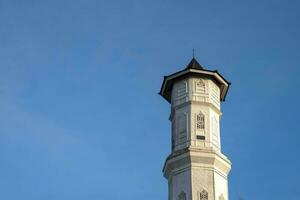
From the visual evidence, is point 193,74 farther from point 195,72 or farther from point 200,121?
point 200,121

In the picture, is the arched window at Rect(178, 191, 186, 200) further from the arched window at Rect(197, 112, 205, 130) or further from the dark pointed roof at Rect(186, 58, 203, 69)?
the dark pointed roof at Rect(186, 58, 203, 69)

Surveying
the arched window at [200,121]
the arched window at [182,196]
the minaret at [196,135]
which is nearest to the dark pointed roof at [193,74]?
the minaret at [196,135]

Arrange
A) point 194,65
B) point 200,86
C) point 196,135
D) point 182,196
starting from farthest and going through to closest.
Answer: point 194,65 → point 200,86 → point 196,135 → point 182,196

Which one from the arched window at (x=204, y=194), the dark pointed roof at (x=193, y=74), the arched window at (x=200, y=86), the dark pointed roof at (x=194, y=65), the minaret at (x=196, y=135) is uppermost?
the dark pointed roof at (x=194, y=65)

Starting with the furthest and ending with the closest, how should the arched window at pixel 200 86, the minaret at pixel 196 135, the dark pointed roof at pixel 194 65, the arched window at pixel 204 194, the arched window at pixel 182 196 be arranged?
1. the dark pointed roof at pixel 194 65
2. the arched window at pixel 200 86
3. the minaret at pixel 196 135
4. the arched window at pixel 182 196
5. the arched window at pixel 204 194

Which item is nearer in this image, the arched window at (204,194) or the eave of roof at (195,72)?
the arched window at (204,194)

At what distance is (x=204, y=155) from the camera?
3272 centimetres

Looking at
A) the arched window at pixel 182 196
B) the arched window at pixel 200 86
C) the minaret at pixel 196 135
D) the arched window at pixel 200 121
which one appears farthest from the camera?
the arched window at pixel 200 86

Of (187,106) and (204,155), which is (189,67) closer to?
(187,106)

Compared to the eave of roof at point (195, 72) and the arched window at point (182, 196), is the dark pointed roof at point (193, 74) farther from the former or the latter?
the arched window at point (182, 196)

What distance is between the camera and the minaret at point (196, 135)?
32281 mm

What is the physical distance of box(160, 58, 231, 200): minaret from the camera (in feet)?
106

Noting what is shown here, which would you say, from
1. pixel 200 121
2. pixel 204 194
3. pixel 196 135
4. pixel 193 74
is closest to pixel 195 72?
pixel 193 74

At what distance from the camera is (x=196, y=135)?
3375 centimetres
